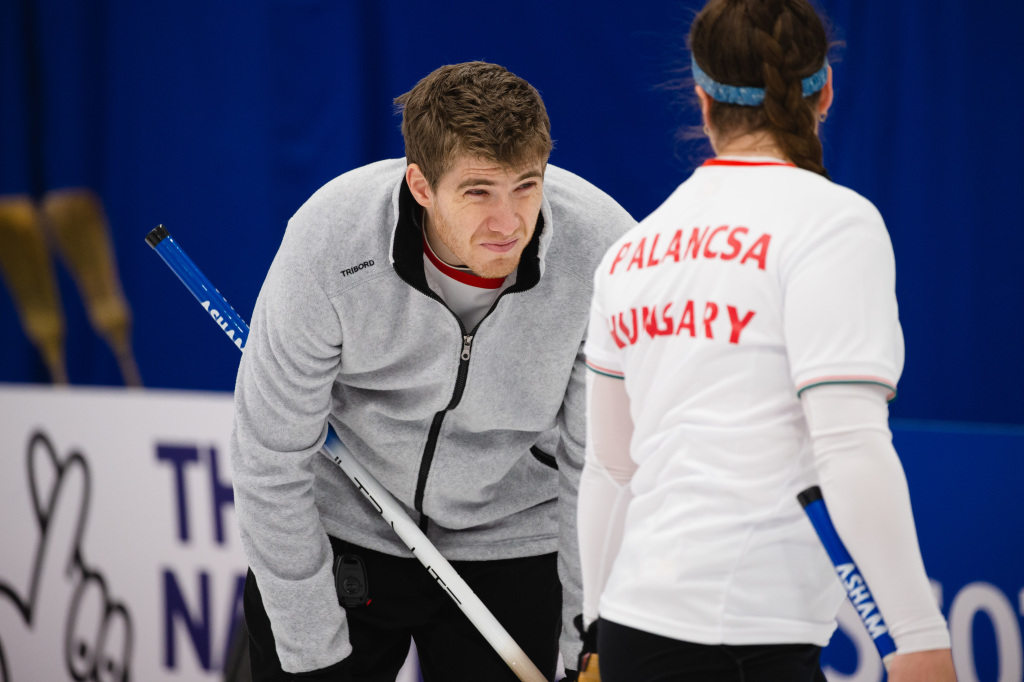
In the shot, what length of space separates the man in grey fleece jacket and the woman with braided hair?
1.29 ft

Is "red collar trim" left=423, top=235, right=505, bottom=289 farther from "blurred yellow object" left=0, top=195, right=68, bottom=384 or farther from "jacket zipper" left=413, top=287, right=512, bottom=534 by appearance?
"blurred yellow object" left=0, top=195, right=68, bottom=384

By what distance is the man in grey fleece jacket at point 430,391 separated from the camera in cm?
136

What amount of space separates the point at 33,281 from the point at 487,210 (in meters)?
2.32

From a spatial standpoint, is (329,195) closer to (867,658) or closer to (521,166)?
(521,166)

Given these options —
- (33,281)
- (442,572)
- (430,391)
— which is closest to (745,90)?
(430,391)

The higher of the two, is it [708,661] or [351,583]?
[708,661]

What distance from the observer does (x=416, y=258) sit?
1.44m

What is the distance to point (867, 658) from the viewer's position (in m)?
2.24

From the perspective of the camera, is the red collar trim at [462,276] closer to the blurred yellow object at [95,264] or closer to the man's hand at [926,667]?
the man's hand at [926,667]

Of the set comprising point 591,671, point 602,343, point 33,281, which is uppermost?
point 602,343

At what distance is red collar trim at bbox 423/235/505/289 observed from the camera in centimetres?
147

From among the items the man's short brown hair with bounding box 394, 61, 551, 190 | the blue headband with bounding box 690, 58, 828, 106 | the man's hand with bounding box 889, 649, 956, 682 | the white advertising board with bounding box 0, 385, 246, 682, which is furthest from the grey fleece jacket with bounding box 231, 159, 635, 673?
the white advertising board with bounding box 0, 385, 246, 682

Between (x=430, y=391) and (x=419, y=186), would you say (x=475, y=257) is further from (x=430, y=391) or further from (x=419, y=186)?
(x=430, y=391)

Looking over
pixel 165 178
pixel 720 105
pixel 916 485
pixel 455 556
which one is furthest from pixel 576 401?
pixel 165 178
